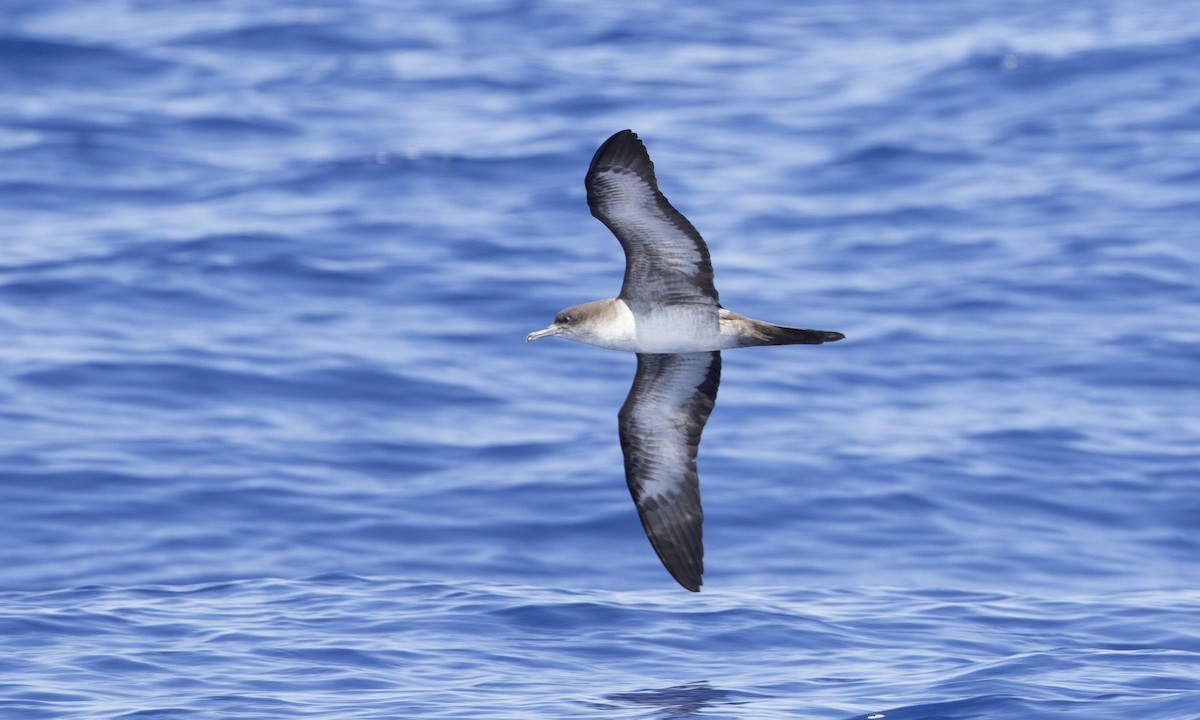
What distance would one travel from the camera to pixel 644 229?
8227mm

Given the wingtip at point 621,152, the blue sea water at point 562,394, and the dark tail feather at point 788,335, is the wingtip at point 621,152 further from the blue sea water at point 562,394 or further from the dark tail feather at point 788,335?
the blue sea water at point 562,394

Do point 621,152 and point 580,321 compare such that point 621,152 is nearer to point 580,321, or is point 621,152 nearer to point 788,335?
point 580,321

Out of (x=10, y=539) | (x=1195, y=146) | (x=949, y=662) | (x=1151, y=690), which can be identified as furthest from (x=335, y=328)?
(x=1195, y=146)

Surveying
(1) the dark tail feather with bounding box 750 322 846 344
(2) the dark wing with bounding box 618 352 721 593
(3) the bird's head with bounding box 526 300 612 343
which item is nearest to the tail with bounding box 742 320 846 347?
(1) the dark tail feather with bounding box 750 322 846 344

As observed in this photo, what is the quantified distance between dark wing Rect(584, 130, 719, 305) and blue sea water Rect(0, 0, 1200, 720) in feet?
7.16

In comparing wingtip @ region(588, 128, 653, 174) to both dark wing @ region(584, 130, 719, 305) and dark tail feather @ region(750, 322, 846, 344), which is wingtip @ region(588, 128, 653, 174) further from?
dark tail feather @ region(750, 322, 846, 344)

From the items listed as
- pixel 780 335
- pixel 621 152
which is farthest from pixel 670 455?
pixel 621 152

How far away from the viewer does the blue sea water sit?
9.52 metres

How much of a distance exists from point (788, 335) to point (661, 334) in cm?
66

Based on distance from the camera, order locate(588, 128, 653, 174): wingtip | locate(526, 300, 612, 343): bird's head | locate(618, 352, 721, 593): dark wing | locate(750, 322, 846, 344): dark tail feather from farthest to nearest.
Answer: locate(618, 352, 721, 593): dark wing → locate(526, 300, 612, 343): bird's head → locate(750, 322, 846, 344): dark tail feather → locate(588, 128, 653, 174): wingtip

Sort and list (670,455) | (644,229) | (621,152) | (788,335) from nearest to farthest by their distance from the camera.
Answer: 1. (621,152)
2. (644,229)
3. (788,335)
4. (670,455)

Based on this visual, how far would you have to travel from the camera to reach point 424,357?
14.5 metres

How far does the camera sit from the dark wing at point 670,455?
31.1 ft

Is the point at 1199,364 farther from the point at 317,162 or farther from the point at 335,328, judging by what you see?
the point at 317,162
